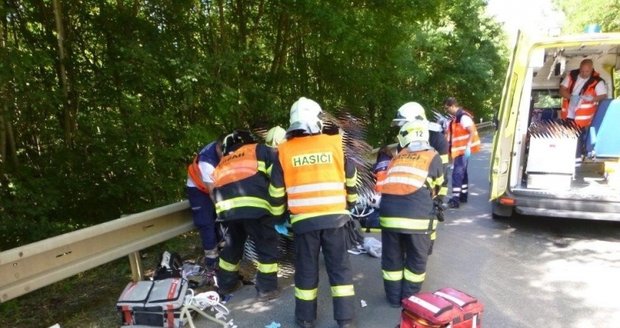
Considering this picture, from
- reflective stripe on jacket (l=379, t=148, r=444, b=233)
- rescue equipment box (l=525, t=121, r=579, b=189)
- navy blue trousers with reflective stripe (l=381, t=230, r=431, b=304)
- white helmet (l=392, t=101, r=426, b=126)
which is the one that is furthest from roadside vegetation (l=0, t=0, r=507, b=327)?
rescue equipment box (l=525, t=121, r=579, b=189)

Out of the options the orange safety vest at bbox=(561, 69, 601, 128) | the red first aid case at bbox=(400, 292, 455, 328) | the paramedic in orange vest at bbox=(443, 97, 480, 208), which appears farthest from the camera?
the orange safety vest at bbox=(561, 69, 601, 128)

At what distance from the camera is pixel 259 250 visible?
4.09 metres

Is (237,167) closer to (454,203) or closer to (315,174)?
(315,174)

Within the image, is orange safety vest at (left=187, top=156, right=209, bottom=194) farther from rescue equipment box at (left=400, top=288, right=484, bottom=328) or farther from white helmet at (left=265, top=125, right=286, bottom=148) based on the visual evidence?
rescue equipment box at (left=400, top=288, right=484, bottom=328)

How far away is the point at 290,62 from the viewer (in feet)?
31.8

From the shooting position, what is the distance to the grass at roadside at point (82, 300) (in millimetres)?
3670

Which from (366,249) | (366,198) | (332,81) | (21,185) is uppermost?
(332,81)

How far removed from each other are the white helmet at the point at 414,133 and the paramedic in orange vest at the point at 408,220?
0.48 ft

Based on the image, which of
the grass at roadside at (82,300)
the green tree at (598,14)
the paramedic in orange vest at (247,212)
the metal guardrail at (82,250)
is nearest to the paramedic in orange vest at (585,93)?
the paramedic in orange vest at (247,212)

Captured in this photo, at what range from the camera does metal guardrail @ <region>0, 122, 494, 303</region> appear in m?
3.02

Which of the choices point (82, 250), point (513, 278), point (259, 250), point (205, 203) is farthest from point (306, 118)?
point (513, 278)

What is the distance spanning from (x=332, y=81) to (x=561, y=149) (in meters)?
5.82

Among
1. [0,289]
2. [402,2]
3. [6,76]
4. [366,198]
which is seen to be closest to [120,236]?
[0,289]

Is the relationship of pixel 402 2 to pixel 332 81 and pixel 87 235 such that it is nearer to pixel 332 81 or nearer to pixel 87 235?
pixel 332 81
